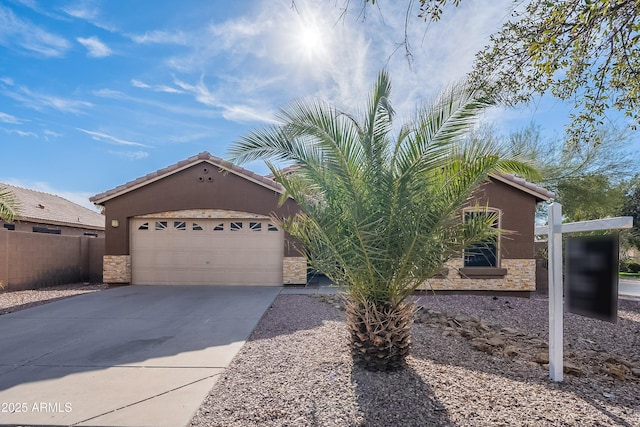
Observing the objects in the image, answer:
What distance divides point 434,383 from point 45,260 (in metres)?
13.6

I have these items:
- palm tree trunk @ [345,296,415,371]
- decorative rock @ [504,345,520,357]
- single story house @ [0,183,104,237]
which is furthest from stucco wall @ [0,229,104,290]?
decorative rock @ [504,345,520,357]

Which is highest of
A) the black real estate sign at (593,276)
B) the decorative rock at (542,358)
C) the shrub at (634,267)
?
the black real estate sign at (593,276)

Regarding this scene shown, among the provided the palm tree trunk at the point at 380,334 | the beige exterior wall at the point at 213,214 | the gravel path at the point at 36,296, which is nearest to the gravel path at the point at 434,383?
the palm tree trunk at the point at 380,334

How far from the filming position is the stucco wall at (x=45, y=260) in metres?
10.6

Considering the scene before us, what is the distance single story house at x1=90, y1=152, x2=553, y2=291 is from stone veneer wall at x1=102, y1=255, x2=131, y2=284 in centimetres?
3

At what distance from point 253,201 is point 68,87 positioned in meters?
6.19

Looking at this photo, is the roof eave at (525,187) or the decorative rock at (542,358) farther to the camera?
the roof eave at (525,187)

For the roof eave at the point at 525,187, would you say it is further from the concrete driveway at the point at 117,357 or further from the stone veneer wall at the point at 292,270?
the concrete driveway at the point at 117,357

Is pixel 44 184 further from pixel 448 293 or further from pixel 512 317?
pixel 512 317

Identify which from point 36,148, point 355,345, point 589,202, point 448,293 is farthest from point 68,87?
point 589,202

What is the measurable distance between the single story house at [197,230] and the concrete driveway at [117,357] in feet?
8.97

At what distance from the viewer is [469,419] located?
119 inches

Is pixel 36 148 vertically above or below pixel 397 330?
above

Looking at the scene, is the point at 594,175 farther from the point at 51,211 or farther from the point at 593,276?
the point at 51,211
